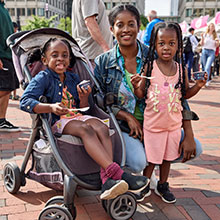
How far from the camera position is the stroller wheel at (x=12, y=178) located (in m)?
2.92

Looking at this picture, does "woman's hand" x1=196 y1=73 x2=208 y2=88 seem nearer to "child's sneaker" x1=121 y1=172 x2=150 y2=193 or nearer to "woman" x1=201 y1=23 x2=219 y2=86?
"child's sneaker" x1=121 y1=172 x2=150 y2=193

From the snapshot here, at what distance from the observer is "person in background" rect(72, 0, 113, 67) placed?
3.93 metres

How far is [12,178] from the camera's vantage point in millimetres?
2994

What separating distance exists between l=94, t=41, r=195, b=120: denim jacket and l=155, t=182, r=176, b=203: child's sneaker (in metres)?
0.63

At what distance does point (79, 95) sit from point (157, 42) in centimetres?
80

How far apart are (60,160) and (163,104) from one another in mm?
924

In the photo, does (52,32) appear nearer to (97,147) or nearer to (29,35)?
(29,35)

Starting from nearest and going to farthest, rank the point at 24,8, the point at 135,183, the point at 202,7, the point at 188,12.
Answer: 1. the point at 135,183
2. the point at 202,7
3. the point at 188,12
4. the point at 24,8

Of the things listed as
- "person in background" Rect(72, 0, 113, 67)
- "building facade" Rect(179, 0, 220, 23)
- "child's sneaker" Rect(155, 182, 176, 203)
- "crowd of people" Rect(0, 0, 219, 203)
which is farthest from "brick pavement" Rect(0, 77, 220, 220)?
"building facade" Rect(179, 0, 220, 23)

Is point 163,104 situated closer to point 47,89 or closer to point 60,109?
point 60,109

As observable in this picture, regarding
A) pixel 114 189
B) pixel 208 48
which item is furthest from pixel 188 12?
pixel 114 189

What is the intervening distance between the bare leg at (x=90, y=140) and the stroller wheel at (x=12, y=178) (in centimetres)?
68

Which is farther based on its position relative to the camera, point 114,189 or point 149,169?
point 149,169

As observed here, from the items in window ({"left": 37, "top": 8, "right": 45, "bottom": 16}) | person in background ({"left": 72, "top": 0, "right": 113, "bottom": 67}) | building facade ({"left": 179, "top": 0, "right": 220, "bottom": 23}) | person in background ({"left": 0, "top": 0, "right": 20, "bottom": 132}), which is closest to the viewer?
person in background ({"left": 72, "top": 0, "right": 113, "bottom": 67})
